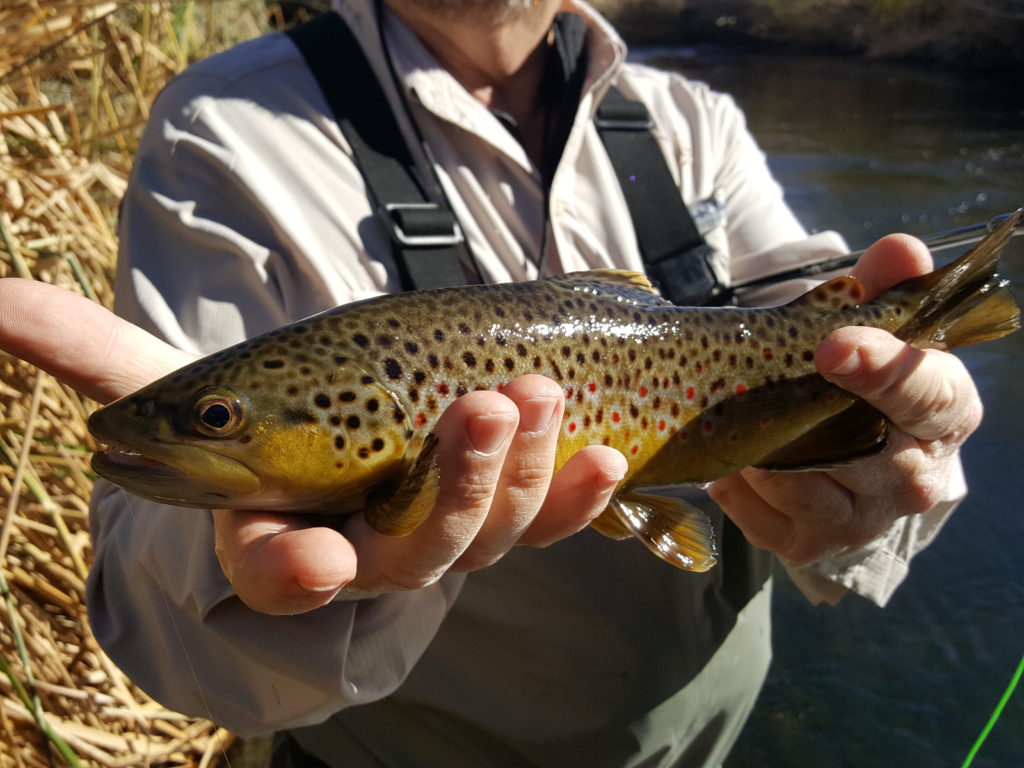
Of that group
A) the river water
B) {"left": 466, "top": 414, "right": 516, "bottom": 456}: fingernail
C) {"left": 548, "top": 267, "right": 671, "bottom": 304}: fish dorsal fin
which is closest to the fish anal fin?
{"left": 548, "top": 267, "right": 671, "bottom": 304}: fish dorsal fin

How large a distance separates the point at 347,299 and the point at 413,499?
853mm

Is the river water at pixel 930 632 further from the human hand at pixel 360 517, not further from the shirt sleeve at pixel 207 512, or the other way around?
the human hand at pixel 360 517

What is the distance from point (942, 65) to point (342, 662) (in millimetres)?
12925

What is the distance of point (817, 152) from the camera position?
31.2 ft

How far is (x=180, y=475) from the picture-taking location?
139cm

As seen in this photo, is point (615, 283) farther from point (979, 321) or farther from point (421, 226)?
point (979, 321)

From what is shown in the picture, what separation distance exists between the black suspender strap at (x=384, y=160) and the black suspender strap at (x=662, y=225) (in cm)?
46

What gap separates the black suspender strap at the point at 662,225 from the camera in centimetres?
235

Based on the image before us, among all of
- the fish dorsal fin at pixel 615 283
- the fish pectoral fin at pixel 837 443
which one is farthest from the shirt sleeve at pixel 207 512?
the fish pectoral fin at pixel 837 443

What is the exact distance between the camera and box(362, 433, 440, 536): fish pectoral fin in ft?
4.40

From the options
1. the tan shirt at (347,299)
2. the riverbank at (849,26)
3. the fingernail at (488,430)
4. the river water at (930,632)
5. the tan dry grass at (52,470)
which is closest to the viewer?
the fingernail at (488,430)

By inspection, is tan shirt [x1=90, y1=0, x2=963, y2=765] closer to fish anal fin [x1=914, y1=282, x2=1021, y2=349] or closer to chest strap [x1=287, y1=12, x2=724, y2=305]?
chest strap [x1=287, y1=12, x2=724, y2=305]

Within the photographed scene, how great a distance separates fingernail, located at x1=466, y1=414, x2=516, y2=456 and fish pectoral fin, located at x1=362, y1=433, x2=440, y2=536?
2.7 inches

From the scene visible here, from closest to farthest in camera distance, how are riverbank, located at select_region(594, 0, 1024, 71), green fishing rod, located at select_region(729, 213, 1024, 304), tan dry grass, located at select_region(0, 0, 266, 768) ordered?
green fishing rod, located at select_region(729, 213, 1024, 304) → tan dry grass, located at select_region(0, 0, 266, 768) → riverbank, located at select_region(594, 0, 1024, 71)
